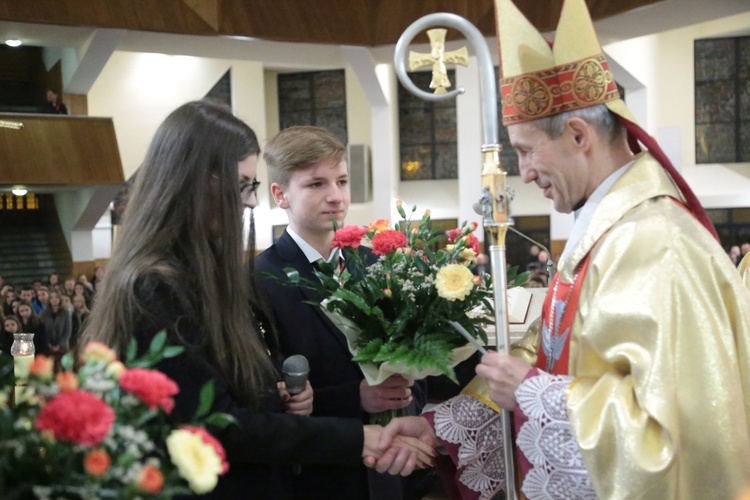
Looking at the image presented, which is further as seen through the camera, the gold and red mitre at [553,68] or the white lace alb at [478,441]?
the white lace alb at [478,441]

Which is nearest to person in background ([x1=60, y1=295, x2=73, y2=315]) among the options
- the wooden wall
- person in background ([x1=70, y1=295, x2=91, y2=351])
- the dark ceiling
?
person in background ([x1=70, y1=295, x2=91, y2=351])

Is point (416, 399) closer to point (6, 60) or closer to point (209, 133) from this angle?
point (209, 133)

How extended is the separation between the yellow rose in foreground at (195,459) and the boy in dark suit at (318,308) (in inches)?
51.4

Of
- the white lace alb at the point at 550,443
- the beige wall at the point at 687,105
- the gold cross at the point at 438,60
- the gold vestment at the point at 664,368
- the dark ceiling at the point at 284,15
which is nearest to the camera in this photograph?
the gold vestment at the point at 664,368

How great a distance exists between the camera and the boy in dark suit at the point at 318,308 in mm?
2414

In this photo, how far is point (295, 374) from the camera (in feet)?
6.93

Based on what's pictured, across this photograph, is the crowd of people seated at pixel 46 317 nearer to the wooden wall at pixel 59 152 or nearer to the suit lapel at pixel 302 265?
the wooden wall at pixel 59 152

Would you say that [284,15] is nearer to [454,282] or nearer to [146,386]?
[454,282]

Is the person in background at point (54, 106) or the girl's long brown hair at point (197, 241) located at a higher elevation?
the person in background at point (54, 106)

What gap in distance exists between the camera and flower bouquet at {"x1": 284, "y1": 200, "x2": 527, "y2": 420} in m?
2.05

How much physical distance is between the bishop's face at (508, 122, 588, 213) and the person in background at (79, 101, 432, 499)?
63 centimetres

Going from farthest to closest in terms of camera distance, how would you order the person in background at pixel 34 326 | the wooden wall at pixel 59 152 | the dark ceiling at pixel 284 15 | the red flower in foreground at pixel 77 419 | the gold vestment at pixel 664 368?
the wooden wall at pixel 59 152 < the dark ceiling at pixel 284 15 < the person in background at pixel 34 326 < the gold vestment at pixel 664 368 < the red flower in foreground at pixel 77 419

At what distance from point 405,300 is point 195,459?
1106mm

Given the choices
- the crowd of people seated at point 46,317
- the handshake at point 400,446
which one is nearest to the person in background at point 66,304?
the crowd of people seated at point 46,317
